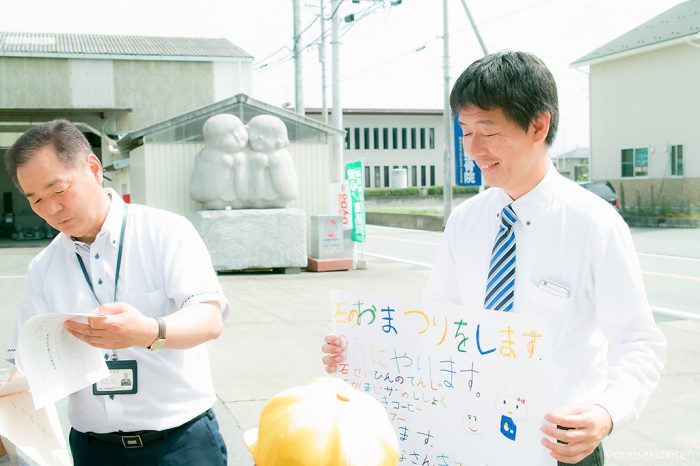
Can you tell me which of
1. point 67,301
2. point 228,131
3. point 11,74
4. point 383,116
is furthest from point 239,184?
point 383,116

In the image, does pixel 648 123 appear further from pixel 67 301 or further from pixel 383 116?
pixel 67 301

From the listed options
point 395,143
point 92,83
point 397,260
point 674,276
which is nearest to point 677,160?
point 397,260

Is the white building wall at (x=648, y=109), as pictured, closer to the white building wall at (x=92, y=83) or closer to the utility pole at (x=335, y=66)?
the utility pole at (x=335, y=66)

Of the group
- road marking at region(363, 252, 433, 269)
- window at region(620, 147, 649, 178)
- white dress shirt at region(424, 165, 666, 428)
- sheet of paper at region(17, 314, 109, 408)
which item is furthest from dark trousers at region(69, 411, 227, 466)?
window at region(620, 147, 649, 178)

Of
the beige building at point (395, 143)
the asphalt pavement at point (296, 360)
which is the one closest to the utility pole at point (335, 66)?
the asphalt pavement at point (296, 360)

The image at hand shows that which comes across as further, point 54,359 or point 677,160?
point 677,160

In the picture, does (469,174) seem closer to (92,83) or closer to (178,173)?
(178,173)

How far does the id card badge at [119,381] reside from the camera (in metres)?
1.99

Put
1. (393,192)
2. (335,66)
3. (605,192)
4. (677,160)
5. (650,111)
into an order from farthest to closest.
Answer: (393,192), (650,111), (677,160), (605,192), (335,66)

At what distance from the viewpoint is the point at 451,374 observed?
5.59 ft

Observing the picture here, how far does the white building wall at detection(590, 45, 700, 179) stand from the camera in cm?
2466

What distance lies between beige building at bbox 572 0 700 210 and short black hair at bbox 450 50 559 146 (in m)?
24.6

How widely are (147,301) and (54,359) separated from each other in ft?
1.12

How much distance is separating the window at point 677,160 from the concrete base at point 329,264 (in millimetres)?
16310
